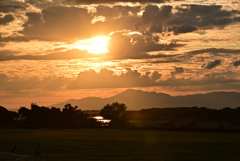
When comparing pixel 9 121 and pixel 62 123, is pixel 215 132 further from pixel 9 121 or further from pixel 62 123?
pixel 9 121

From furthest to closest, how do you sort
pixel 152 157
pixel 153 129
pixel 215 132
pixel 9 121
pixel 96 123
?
pixel 9 121
pixel 96 123
pixel 153 129
pixel 215 132
pixel 152 157

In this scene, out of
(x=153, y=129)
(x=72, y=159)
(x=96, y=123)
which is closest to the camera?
(x=72, y=159)

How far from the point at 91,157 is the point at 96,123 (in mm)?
124502

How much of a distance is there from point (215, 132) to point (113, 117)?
226 feet

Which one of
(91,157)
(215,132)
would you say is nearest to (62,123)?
(215,132)

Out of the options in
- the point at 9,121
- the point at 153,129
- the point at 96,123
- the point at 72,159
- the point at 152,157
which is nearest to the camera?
the point at 72,159

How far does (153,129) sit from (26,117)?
3274 inches

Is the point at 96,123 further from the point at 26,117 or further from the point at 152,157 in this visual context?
the point at 152,157

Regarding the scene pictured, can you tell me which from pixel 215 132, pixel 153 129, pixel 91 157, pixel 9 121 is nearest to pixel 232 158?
pixel 91 157

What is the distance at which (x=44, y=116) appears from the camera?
170 m

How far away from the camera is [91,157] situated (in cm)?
4569

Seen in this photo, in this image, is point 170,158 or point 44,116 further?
point 44,116

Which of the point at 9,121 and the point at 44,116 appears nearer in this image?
the point at 44,116

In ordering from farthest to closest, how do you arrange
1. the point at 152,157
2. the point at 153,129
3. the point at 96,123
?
the point at 96,123
the point at 153,129
the point at 152,157
